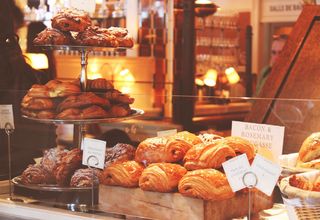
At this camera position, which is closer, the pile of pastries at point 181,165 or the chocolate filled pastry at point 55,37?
the pile of pastries at point 181,165

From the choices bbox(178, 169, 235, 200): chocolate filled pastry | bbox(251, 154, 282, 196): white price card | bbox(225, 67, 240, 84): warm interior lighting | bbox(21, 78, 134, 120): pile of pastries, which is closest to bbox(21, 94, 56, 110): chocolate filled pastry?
bbox(21, 78, 134, 120): pile of pastries

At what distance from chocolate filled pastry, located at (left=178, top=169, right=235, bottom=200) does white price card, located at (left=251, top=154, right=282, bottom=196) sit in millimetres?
98

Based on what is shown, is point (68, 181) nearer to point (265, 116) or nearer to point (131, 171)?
point (131, 171)

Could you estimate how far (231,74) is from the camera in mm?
7141

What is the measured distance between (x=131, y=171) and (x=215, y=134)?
33cm

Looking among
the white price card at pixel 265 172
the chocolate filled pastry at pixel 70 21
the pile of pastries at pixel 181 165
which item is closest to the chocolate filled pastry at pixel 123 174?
the pile of pastries at pixel 181 165

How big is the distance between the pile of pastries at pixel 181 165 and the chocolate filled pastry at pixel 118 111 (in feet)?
0.98

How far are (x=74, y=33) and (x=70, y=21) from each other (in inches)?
2.8

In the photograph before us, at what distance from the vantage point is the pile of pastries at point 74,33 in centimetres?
243

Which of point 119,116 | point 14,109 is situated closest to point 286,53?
point 119,116

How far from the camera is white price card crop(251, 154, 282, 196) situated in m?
1.74

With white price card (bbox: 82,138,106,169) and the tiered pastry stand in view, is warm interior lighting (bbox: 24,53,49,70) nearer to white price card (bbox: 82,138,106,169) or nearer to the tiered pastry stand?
→ the tiered pastry stand

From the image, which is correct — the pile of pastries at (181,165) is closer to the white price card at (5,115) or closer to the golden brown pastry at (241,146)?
the golden brown pastry at (241,146)

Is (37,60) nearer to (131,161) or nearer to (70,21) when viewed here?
(70,21)
